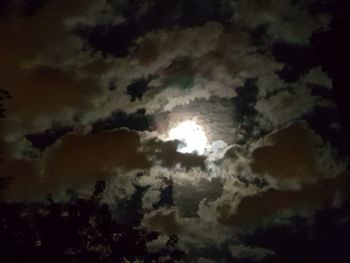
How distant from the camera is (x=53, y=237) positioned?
14.4m

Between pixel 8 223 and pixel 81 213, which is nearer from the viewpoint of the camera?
pixel 8 223

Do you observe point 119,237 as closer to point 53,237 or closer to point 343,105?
point 53,237

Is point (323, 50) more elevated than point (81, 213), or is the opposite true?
point (323, 50)

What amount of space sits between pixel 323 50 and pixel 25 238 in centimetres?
729

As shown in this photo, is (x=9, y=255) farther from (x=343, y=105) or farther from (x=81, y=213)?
(x=343, y=105)

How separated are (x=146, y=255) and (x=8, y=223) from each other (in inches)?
124

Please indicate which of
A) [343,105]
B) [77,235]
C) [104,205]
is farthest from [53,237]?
[343,105]

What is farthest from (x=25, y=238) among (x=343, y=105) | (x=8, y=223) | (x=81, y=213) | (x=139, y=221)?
(x=343, y=105)

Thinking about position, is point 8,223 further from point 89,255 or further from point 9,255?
point 89,255

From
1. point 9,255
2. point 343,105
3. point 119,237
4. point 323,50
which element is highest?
point 323,50

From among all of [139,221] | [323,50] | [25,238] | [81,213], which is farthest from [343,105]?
[25,238]

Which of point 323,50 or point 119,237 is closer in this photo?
point 323,50

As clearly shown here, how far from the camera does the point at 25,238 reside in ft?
46.1

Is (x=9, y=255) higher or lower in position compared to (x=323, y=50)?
lower
